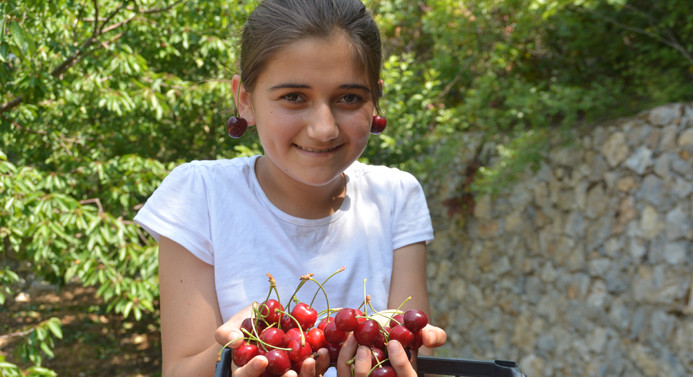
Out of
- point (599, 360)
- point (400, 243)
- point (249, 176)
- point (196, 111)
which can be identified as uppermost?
point (196, 111)

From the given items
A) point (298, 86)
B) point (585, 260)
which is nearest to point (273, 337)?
point (298, 86)

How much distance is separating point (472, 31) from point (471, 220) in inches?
71.2

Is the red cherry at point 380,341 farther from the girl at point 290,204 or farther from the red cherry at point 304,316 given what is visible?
the girl at point 290,204

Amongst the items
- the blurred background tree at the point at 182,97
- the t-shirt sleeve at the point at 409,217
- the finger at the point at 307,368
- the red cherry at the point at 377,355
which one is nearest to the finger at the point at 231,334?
the finger at the point at 307,368

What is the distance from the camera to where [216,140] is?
414 centimetres

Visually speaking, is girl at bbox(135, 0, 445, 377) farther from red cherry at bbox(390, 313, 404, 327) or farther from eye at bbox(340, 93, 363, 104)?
red cherry at bbox(390, 313, 404, 327)

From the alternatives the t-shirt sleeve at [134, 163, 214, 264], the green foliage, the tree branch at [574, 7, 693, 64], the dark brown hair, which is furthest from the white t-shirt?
the tree branch at [574, 7, 693, 64]

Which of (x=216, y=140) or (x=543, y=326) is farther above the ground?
(x=216, y=140)

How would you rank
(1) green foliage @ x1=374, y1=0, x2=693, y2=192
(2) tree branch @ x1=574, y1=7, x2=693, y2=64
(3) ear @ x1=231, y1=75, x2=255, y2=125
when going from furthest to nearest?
(1) green foliage @ x1=374, y1=0, x2=693, y2=192
(2) tree branch @ x1=574, y1=7, x2=693, y2=64
(3) ear @ x1=231, y1=75, x2=255, y2=125

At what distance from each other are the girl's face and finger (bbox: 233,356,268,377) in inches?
19.0

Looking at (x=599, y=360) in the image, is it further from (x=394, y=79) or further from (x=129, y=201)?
(x=129, y=201)

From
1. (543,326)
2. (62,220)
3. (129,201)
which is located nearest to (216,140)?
(129,201)

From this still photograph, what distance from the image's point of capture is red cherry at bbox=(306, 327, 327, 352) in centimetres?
101

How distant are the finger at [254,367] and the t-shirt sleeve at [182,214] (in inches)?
18.7
